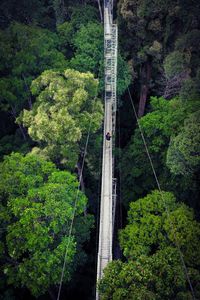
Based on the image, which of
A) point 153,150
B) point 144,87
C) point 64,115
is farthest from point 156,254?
point 144,87

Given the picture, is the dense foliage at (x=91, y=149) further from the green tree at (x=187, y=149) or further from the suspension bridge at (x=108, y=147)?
the suspension bridge at (x=108, y=147)

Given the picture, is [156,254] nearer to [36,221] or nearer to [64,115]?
[36,221]

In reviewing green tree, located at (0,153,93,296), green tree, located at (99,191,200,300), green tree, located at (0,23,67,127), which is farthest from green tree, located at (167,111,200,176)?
green tree, located at (0,23,67,127)

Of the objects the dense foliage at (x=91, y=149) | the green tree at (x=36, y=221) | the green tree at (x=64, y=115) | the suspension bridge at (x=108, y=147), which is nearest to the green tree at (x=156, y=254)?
the dense foliage at (x=91, y=149)

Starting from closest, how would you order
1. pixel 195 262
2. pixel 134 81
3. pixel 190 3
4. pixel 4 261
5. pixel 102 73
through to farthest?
1. pixel 195 262
2. pixel 4 261
3. pixel 190 3
4. pixel 102 73
5. pixel 134 81

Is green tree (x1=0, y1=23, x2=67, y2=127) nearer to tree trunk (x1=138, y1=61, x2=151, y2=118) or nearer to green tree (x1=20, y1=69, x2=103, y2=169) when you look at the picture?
green tree (x1=20, y1=69, x2=103, y2=169)

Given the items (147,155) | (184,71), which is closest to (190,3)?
(184,71)

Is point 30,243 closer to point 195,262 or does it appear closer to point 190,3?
point 195,262
